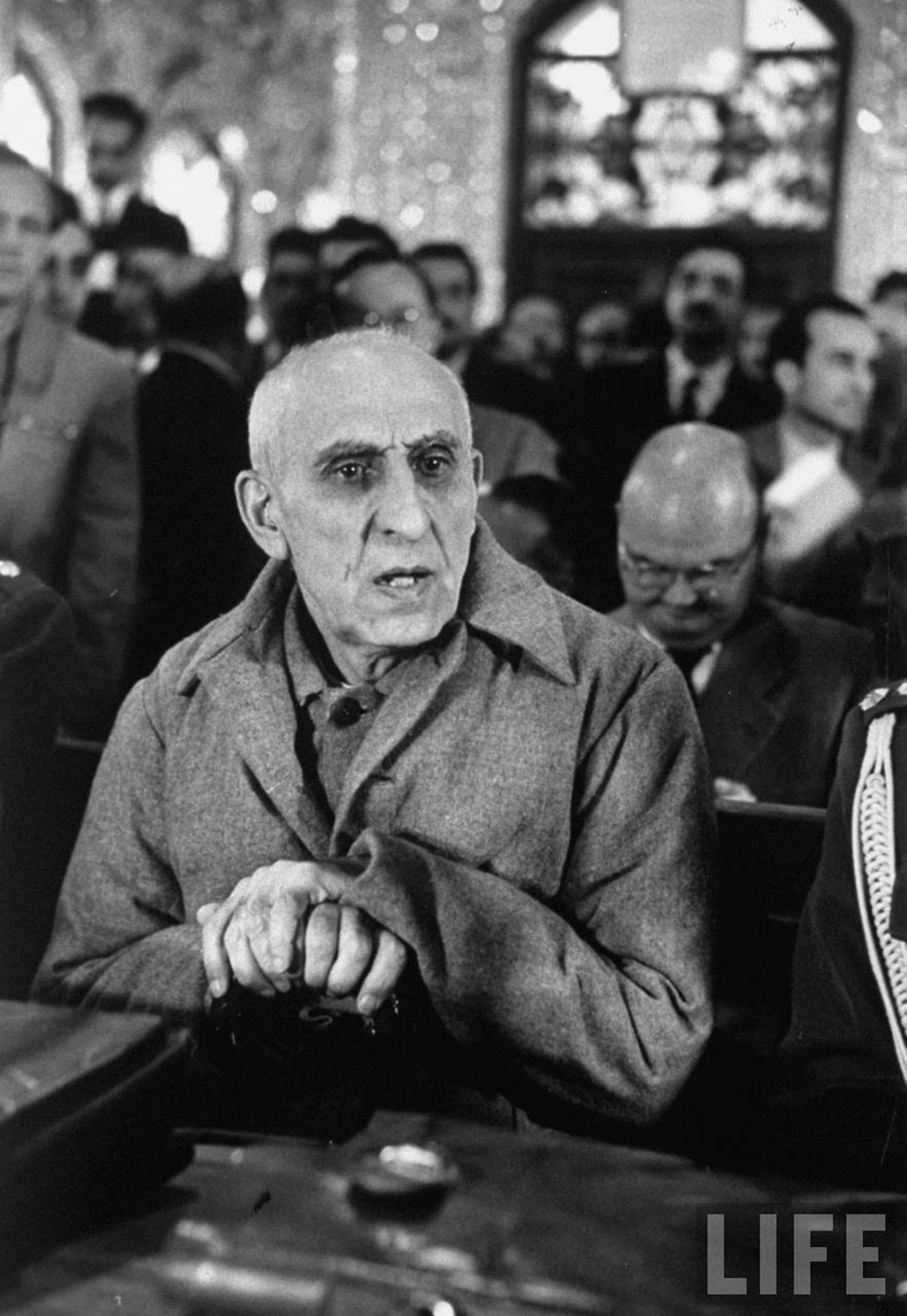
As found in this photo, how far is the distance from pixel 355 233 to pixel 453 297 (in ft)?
3.95

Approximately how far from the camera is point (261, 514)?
1.92m

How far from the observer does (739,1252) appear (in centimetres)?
117

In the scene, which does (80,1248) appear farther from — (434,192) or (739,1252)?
(434,192)

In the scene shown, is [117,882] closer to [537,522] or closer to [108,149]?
[537,522]

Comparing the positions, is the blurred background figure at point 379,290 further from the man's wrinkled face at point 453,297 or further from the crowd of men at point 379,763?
the man's wrinkled face at point 453,297

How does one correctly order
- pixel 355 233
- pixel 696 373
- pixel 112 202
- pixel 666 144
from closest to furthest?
pixel 696 373, pixel 355 233, pixel 112 202, pixel 666 144

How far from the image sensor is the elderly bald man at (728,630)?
2.66 meters

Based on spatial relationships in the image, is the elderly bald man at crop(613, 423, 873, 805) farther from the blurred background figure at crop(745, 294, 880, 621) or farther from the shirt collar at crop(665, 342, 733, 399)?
the shirt collar at crop(665, 342, 733, 399)

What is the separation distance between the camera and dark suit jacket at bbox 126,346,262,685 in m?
2.16

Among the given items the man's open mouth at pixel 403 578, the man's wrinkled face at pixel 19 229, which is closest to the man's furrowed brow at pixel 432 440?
the man's open mouth at pixel 403 578

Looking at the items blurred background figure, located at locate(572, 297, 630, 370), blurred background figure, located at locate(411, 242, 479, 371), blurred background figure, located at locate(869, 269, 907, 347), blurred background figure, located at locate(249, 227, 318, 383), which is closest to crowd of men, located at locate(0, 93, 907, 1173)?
blurred background figure, located at locate(249, 227, 318, 383)

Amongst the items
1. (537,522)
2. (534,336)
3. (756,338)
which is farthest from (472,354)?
(537,522)

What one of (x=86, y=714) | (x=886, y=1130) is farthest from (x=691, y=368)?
(x=886, y=1130)

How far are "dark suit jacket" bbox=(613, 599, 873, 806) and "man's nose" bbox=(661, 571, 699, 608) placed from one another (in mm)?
68
